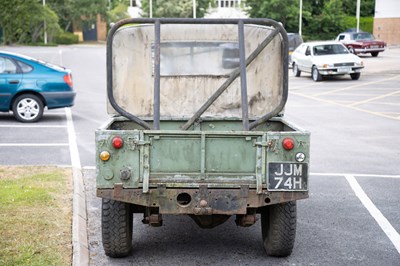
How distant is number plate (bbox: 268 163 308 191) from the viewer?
229 inches

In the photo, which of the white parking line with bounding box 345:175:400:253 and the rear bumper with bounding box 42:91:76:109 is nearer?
the white parking line with bounding box 345:175:400:253

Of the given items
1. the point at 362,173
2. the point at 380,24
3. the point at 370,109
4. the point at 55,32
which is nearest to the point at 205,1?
the point at 55,32

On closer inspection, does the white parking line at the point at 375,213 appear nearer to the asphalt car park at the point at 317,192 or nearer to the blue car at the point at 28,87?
the asphalt car park at the point at 317,192

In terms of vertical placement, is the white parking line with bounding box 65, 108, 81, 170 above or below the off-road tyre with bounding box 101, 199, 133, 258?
below

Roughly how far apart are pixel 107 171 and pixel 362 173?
5.67 m

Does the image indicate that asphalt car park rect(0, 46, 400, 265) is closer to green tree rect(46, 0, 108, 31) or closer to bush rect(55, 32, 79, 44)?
bush rect(55, 32, 79, 44)

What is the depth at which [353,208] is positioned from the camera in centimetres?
831

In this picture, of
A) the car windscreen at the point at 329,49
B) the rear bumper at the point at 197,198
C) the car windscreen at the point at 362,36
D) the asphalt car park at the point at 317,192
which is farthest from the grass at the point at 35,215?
the car windscreen at the point at 362,36

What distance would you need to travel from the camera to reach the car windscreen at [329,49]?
93.8 feet

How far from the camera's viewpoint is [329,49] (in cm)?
2872

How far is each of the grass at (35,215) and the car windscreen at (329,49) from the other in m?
20.8

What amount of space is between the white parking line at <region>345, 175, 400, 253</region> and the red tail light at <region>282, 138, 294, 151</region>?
1783 millimetres

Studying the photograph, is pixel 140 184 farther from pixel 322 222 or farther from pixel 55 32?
pixel 55 32

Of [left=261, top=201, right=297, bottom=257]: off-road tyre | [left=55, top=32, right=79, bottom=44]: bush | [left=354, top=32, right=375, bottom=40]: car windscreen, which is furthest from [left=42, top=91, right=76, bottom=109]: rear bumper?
[left=55, top=32, right=79, bottom=44]: bush
